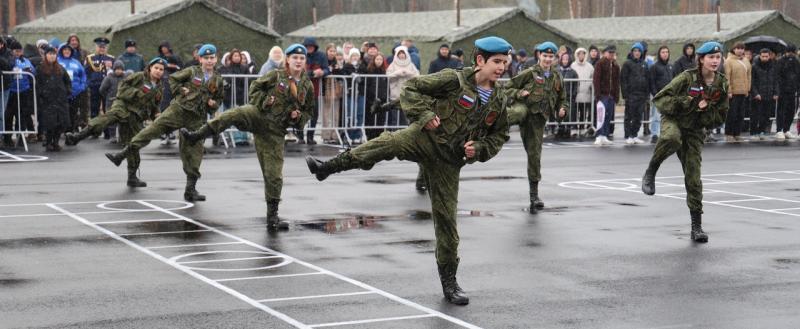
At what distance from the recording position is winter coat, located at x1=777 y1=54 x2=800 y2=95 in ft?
87.6

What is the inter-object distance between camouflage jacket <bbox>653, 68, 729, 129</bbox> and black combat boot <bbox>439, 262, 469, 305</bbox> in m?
3.99

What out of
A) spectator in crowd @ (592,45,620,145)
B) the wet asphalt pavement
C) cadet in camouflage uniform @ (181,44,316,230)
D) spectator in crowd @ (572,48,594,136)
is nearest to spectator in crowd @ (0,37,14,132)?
the wet asphalt pavement

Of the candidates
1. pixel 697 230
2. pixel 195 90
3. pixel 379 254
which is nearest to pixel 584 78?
pixel 195 90

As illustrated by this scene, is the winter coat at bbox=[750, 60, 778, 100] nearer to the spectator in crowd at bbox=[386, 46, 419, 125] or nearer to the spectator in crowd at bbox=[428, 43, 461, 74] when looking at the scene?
the spectator in crowd at bbox=[428, 43, 461, 74]

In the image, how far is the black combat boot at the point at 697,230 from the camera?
1217cm

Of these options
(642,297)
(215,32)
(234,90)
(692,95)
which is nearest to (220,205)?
(692,95)

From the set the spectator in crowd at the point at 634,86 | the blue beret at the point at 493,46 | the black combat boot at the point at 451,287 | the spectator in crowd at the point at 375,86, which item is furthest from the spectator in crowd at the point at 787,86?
the black combat boot at the point at 451,287

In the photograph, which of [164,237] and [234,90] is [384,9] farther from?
[164,237]

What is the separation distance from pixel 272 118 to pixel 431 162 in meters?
3.73

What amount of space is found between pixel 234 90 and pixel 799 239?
513 inches

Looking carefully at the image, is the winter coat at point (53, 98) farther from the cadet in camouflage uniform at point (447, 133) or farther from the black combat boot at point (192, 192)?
the cadet in camouflage uniform at point (447, 133)

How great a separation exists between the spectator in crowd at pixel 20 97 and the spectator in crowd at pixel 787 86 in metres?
14.8

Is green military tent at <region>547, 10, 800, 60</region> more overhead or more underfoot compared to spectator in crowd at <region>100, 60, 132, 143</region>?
more overhead

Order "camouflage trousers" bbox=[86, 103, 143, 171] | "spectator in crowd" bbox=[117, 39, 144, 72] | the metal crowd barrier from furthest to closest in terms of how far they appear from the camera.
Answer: "spectator in crowd" bbox=[117, 39, 144, 72] → the metal crowd barrier → "camouflage trousers" bbox=[86, 103, 143, 171]
